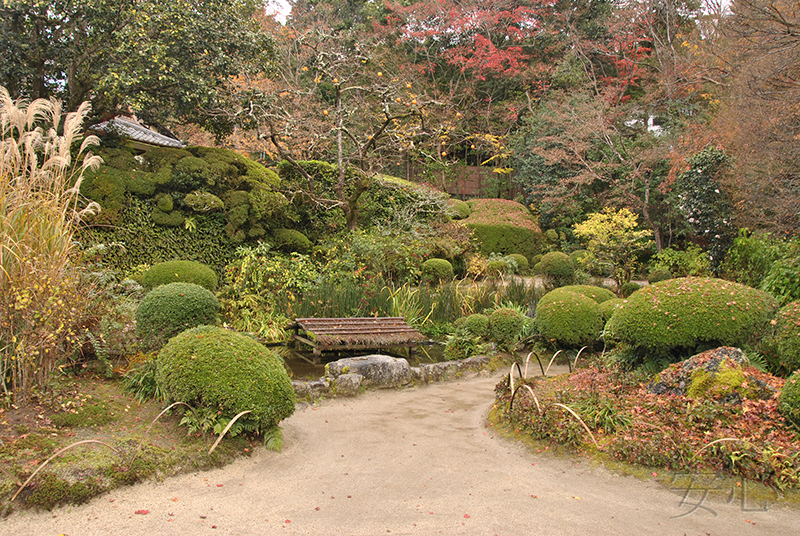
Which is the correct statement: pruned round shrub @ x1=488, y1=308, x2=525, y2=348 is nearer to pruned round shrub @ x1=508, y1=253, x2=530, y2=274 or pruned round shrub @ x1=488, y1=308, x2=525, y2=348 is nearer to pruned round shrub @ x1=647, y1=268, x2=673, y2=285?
pruned round shrub @ x1=647, y1=268, x2=673, y2=285

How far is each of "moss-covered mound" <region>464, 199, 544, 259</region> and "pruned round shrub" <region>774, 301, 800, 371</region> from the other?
8.76 meters

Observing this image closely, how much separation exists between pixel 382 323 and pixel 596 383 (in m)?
3.11

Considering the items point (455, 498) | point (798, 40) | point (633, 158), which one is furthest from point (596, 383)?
point (633, 158)

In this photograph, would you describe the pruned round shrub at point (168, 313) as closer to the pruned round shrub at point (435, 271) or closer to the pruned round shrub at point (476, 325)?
the pruned round shrub at point (476, 325)

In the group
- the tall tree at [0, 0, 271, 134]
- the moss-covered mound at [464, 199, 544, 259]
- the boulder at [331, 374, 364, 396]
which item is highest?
the tall tree at [0, 0, 271, 134]

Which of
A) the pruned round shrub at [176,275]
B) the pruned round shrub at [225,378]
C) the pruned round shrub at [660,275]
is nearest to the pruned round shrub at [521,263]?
the pruned round shrub at [660,275]

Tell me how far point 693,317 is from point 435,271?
575 centimetres

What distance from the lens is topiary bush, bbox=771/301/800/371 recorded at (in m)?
4.41

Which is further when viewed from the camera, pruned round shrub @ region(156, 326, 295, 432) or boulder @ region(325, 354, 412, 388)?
boulder @ region(325, 354, 412, 388)

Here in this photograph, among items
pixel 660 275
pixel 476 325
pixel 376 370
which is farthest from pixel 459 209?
pixel 376 370

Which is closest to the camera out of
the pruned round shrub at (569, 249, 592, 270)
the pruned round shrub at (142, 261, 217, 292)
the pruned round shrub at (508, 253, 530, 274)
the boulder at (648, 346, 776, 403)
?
the boulder at (648, 346, 776, 403)

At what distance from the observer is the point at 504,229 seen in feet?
44.9

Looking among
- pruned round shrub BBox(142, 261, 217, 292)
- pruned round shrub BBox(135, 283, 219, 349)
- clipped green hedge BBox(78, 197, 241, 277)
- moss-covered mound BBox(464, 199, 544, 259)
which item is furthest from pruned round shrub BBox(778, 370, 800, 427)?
moss-covered mound BBox(464, 199, 544, 259)

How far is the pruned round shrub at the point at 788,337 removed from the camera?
4.40 metres
